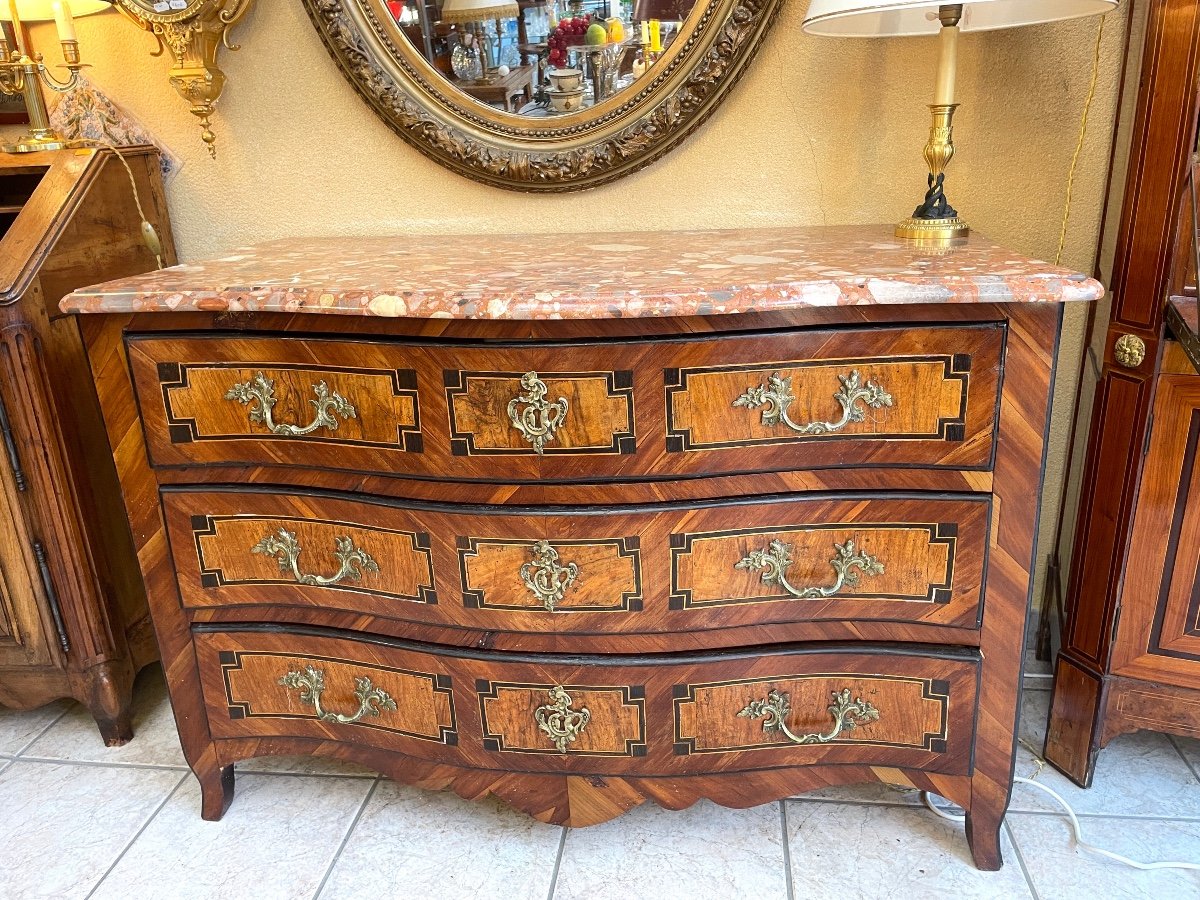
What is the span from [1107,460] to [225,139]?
5.90ft

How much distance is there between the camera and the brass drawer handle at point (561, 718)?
129 centimetres

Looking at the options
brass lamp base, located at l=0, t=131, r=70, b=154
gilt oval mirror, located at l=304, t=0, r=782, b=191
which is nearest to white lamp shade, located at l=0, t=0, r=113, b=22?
brass lamp base, located at l=0, t=131, r=70, b=154

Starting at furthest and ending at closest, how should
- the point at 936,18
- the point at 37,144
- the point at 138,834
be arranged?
the point at 37,144, the point at 138,834, the point at 936,18

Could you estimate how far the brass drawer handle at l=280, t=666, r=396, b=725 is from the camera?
1.37 m

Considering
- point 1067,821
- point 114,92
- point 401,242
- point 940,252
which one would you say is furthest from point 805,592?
point 114,92

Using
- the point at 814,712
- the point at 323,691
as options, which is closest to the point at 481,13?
the point at 323,691

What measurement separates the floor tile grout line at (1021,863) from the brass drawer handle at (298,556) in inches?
45.2

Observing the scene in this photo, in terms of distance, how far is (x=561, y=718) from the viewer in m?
1.30

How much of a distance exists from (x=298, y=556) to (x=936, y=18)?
1370 millimetres

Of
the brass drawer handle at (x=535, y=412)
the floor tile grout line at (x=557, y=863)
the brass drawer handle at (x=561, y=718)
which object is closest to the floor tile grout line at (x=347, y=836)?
the floor tile grout line at (x=557, y=863)

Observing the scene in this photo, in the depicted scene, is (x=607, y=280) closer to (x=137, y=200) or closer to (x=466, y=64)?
(x=466, y=64)

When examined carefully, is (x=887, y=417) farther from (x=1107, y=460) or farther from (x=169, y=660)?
(x=169, y=660)

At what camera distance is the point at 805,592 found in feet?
4.02

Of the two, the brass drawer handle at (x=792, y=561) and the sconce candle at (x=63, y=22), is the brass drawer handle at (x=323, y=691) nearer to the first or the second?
the brass drawer handle at (x=792, y=561)
